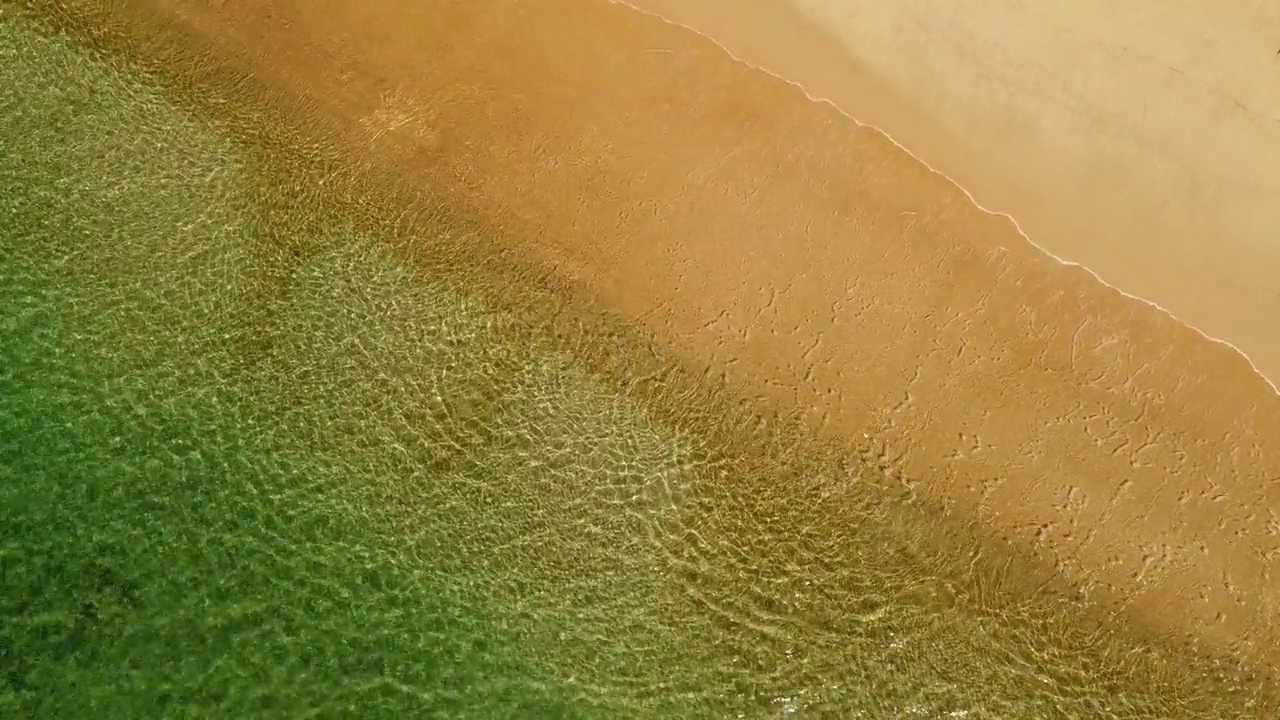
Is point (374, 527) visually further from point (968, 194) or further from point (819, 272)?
point (968, 194)

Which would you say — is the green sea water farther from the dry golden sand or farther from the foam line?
the foam line

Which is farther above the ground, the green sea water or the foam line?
the foam line

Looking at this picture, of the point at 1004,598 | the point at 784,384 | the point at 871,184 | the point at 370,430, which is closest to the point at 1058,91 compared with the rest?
the point at 871,184

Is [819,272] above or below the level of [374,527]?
above

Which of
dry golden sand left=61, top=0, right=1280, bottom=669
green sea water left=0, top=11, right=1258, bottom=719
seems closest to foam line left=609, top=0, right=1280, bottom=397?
dry golden sand left=61, top=0, right=1280, bottom=669

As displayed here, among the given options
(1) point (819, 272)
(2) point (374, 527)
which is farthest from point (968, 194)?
(2) point (374, 527)

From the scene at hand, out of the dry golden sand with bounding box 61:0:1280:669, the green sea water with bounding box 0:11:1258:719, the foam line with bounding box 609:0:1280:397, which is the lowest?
the green sea water with bounding box 0:11:1258:719
